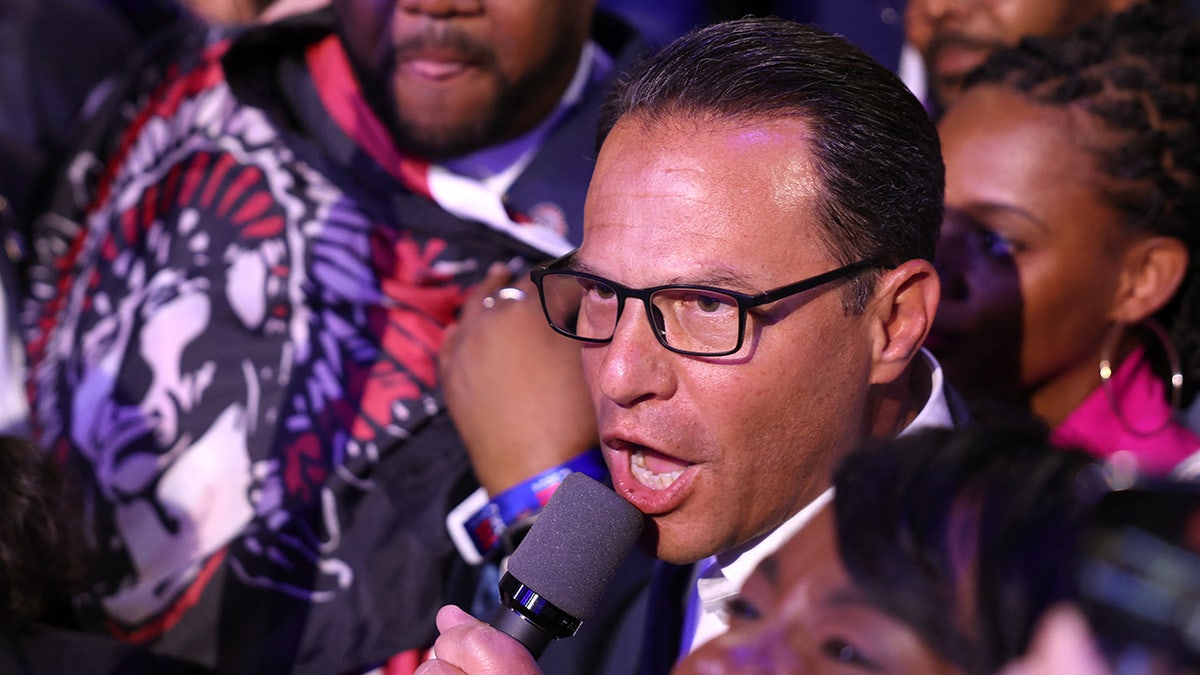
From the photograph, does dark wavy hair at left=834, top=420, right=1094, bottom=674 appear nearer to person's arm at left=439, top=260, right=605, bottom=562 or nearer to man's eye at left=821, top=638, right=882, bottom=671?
man's eye at left=821, top=638, right=882, bottom=671

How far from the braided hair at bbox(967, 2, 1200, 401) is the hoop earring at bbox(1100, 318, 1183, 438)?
3 cm

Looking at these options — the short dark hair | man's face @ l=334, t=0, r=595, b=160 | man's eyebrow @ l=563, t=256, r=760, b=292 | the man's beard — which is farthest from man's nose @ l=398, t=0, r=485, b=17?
man's eyebrow @ l=563, t=256, r=760, b=292

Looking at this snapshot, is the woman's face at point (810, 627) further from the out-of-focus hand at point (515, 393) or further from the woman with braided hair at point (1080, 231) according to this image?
the woman with braided hair at point (1080, 231)

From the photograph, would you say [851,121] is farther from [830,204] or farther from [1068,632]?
[1068,632]

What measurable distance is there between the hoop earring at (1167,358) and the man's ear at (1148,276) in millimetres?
33

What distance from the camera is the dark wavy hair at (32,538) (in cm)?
162

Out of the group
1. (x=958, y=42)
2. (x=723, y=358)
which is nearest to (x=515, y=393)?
(x=723, y=358)

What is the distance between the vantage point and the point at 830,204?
1214mm

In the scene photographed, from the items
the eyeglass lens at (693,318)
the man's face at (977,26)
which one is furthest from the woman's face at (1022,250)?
the eyeglass lens at (693,318)

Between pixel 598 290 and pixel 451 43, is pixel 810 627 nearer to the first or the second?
pixel 598 290

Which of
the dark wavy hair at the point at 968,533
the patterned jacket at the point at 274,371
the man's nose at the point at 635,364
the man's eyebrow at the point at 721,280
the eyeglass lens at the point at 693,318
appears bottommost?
the patterned jacket at the point at 274,371

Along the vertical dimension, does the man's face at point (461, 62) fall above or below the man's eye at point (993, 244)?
above

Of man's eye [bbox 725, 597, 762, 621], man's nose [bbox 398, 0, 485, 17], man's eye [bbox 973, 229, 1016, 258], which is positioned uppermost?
man's eye [bbox 725, 597, 762, 621]

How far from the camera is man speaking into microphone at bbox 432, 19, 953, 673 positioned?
121cm
